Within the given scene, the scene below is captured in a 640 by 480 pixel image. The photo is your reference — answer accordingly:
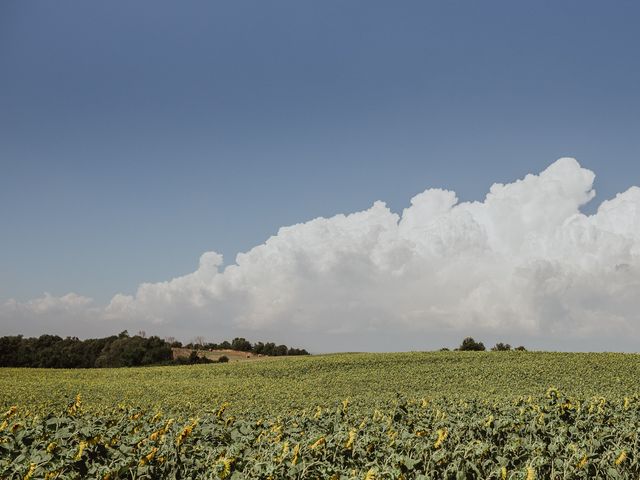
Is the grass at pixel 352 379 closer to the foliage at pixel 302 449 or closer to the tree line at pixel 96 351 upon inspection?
the foliage at pixel 302 449

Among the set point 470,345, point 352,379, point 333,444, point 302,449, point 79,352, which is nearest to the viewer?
point 302,449

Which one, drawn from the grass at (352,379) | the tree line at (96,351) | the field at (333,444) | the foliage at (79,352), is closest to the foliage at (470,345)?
the grass at (352,379)

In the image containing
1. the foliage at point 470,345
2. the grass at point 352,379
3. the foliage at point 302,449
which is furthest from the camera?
the foliage at point 470,345

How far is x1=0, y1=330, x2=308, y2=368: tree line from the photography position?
249 feet

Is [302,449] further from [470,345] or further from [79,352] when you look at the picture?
[79,352]

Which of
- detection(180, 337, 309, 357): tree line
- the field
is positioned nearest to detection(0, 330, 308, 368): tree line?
detection(180, 337, 309, 357): tree line

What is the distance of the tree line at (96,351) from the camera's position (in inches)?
2992

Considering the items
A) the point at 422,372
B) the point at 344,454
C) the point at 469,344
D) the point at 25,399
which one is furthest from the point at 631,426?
the point at 469,344

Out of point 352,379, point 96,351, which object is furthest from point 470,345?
point 96,351

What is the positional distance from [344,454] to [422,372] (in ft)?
130

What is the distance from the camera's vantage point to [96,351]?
89.2 meters

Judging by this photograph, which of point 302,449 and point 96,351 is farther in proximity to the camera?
point 96,351

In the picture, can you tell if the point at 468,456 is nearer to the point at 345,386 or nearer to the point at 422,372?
the point at 345,386

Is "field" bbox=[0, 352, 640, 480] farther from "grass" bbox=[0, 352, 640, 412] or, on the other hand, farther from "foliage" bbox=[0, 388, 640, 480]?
"grass" bbox=[0, 352, 640, 412]
